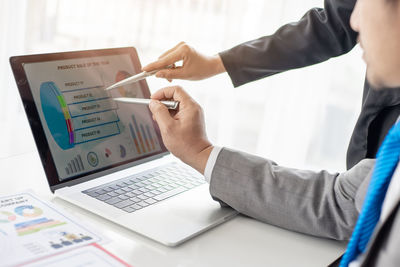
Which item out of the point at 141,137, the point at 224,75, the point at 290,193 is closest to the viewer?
the point at 290,193

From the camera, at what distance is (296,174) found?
2.77 feet

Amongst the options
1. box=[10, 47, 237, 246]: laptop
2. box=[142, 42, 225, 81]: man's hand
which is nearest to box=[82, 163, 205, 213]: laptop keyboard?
box=[10, 47, 237, 246]: laptop

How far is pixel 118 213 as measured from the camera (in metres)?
0.80

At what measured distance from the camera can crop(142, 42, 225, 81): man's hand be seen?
Result: 1.08 meters

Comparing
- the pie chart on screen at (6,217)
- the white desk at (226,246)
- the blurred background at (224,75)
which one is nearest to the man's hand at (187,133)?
the white desk at (226,246)

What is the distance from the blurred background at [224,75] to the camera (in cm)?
216

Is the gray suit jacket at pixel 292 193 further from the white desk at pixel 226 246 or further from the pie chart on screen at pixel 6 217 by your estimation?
the pie chart on screen at pixel 6 217

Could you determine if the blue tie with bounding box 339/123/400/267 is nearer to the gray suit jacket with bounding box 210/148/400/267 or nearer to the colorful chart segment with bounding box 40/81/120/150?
the gray suit jacket with bounding box 210/148/400/267

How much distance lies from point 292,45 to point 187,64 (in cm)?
29

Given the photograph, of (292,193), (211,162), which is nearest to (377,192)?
(292,193)

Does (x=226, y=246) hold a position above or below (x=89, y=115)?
below

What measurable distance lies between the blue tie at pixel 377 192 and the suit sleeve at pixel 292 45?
57 cm

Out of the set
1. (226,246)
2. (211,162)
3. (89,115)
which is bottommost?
(226,246)

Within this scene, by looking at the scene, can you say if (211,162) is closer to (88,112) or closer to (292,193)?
(292,193)
